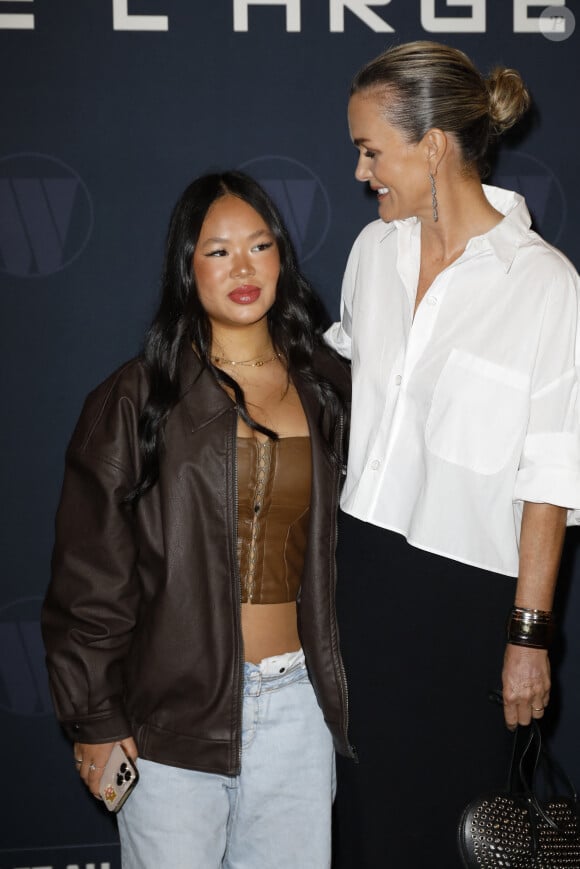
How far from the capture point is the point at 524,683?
6.02 ft

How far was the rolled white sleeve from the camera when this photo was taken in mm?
1790

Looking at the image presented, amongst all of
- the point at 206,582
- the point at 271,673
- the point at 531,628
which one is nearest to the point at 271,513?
the point at 206,582

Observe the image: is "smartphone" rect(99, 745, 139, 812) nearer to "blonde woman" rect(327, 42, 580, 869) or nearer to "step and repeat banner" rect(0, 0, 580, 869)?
"blonde woman" rect(327, 42, 580, 869)

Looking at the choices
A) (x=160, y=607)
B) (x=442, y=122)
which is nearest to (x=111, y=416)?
(x=160, y=607)

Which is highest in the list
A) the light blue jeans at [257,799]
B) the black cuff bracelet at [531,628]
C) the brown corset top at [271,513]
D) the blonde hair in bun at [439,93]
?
the blonde hair in bun at [439,93]

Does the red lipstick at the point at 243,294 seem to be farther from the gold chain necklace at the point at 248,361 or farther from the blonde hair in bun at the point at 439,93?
the blonde hair in bun at the point at 439,93

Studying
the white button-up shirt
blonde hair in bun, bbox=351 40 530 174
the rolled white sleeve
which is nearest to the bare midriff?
the white button-up shirt

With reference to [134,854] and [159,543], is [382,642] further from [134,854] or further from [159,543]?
[134,854]

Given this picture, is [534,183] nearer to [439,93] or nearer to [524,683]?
[439,93]

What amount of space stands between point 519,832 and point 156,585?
0.84 m

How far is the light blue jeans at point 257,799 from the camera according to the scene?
195cm

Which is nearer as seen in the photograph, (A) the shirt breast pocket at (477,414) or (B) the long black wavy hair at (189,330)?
(A) the shirt breast pocket at (477,414)

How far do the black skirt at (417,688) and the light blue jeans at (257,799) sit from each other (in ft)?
0.33

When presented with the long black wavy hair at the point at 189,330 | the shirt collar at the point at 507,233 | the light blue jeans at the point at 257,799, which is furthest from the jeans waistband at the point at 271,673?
the shirt collar at the point at 507,233
